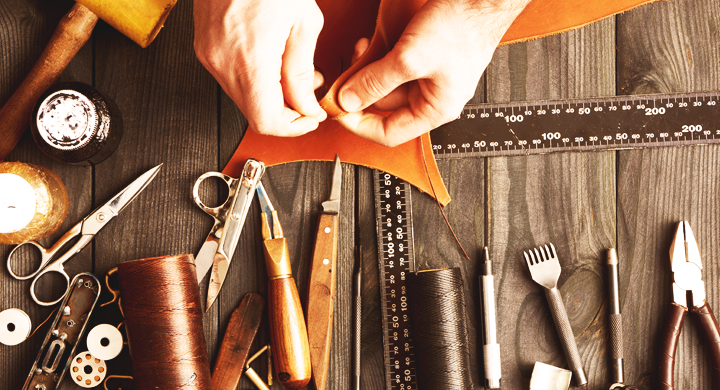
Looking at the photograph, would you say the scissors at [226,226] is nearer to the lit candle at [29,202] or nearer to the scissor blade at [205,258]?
the scissor blade at [205,258]

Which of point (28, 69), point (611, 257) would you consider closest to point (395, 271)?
point (611, 257)

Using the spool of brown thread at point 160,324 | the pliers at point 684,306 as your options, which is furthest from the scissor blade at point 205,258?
the pliers at point 684,306

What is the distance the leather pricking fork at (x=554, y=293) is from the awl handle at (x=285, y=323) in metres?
0.54

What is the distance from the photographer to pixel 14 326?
1030mm

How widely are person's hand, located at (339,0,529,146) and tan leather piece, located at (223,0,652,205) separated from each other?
0.13 metres

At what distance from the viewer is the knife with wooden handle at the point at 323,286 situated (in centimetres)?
102

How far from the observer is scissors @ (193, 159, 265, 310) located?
40.5 inches

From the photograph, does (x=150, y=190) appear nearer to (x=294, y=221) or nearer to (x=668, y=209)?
(x=294, y=221)

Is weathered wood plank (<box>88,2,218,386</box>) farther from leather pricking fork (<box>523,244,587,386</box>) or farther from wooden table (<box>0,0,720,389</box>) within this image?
leather pricking fork (<box>523,244,587,386</box>)

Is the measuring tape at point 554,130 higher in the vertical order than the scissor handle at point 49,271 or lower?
higher

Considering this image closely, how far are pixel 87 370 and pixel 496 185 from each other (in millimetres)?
1014

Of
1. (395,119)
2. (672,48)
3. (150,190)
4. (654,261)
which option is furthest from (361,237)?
(672,48)

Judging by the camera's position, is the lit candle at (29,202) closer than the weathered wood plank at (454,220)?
Yes

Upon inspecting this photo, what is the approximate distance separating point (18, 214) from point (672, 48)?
1.47 meters
